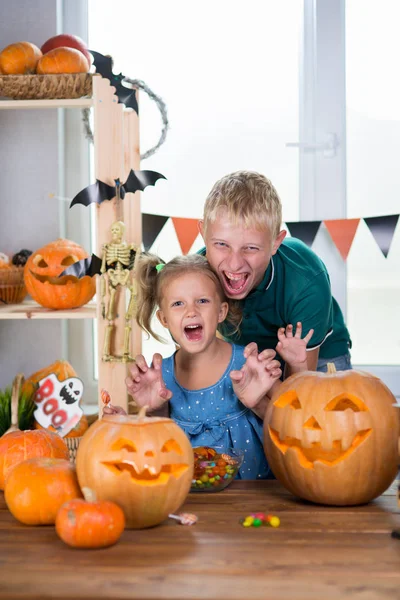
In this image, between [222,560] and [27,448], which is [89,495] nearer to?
[222,560]

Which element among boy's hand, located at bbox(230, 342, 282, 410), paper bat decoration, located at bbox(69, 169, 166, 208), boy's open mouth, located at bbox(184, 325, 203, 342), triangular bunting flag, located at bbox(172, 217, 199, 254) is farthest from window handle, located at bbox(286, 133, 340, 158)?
boy's hand, located at bbox(230, 342, 282, 410)

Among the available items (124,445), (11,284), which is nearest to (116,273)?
(11,284)

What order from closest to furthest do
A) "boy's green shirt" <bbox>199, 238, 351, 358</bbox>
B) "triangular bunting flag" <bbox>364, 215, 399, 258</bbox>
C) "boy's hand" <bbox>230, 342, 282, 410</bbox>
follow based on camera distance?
"boy's hand" <bbox>230, 342, 282, 410</bbox> < "boy's green shirt" <bbox>199, 238, 351, 358</bbox> < "triangular bunting flag" <bbox>364, 215, 399, 258</bbox>

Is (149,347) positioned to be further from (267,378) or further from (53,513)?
(53,513)

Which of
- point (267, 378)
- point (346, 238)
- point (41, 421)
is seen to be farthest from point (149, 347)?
point (267, 378)

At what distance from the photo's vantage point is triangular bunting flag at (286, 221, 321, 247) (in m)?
2.89

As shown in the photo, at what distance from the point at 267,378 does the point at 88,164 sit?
1.88m

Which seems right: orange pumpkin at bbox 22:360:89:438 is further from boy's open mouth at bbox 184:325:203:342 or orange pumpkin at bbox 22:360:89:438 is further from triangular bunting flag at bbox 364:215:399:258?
triangular bunting flag at bbox 364:215:399:258

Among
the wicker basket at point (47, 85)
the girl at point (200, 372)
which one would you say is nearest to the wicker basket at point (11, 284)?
the wicker basket at point (47, 85)

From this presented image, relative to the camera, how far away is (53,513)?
106cm

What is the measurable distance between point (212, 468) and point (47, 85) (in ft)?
5.25

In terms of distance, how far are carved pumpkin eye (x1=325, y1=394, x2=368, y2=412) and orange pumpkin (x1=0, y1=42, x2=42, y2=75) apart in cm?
184

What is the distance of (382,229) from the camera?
9.37ft

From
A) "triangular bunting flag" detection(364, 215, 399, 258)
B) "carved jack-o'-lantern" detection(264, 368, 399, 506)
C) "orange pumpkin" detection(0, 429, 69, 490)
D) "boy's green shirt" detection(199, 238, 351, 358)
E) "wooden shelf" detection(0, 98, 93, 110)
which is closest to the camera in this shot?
"carved jack-o'-lantern" detection(264, 368, 399, 506)
